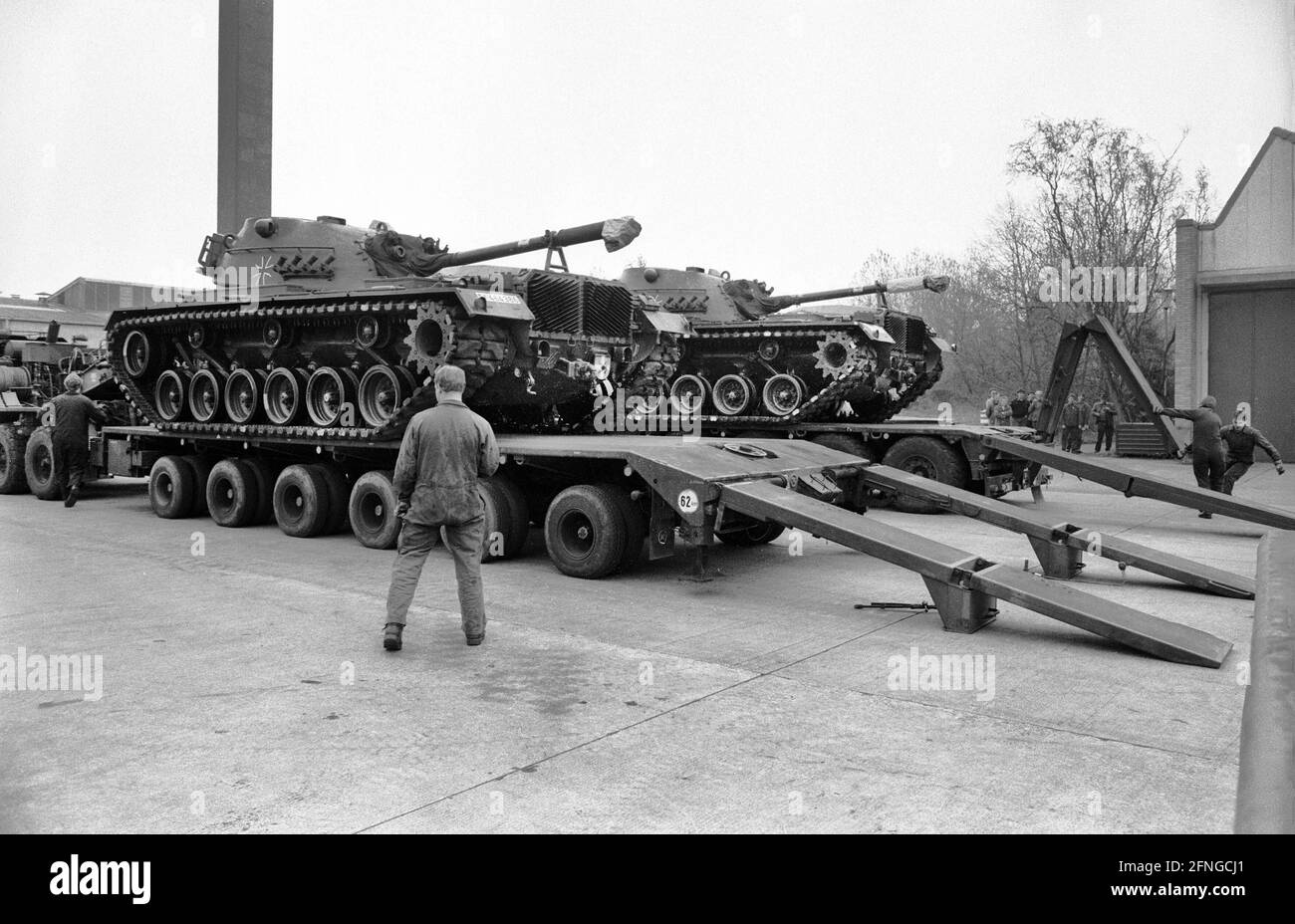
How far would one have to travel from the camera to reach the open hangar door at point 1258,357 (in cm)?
2502

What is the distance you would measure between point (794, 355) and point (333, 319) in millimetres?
7987

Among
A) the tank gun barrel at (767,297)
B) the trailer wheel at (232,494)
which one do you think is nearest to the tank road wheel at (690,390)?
the tank gun barrel at (767,297)

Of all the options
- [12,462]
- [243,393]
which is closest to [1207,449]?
[243,393]

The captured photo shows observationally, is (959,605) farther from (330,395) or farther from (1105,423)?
(1105,423)

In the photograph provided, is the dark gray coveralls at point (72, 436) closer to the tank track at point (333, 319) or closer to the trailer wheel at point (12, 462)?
the tank track at point (333, 319)

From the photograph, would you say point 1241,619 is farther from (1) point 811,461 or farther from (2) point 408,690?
(2) point 408,690

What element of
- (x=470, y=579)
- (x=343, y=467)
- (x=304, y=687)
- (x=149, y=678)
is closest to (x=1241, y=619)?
(x=470, y=579)

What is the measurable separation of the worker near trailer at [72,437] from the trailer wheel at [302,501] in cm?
428

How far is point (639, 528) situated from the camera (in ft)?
31.1

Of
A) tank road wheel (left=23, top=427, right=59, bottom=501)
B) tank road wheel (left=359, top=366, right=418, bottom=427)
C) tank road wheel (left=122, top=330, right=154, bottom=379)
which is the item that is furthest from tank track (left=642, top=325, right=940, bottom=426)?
tank road wheel (left=23, top=427, right=59, bottom=501)

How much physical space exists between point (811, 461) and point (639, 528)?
1937 millimetres

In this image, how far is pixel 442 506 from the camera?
271 inches

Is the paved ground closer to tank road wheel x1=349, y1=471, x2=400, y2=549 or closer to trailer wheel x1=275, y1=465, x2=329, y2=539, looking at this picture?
tank road wheel x1=349, y1=471, x2=400, y2=549

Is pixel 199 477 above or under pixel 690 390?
under
